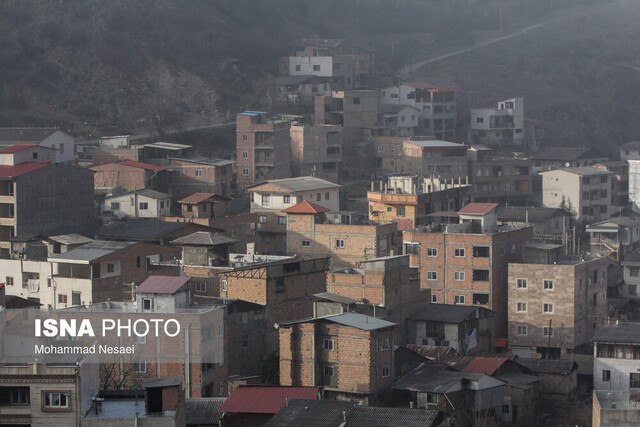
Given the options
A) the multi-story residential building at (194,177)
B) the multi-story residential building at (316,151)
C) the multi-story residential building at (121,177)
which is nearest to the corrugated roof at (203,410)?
the multi-story residential building at (121,177)

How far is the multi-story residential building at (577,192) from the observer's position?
5681cm

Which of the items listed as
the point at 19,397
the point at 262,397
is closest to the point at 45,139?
the point at 262,397

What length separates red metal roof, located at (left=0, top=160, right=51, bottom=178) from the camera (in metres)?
44.3

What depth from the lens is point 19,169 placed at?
45.2 meters

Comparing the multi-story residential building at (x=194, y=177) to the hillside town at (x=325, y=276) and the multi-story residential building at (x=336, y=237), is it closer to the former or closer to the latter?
→ the hillside town at (x=325, y=276)

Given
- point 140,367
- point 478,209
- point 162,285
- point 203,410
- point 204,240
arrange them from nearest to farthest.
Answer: point 203,410 → point 140,367 → point 162,285 → point 204,240 → point 478,209

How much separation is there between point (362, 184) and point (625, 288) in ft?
53.8

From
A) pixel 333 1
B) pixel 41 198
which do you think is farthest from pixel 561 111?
pixel 41 198

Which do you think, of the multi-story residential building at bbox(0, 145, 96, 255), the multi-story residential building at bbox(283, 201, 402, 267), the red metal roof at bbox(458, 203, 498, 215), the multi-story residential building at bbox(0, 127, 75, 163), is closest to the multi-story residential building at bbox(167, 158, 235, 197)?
the multi-story residential building at bbox(0, 127, 75, 163)

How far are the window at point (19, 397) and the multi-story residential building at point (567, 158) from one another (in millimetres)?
45536

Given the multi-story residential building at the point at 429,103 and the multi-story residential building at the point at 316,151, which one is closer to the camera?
Result: the multi-story residential building at the point at 316,151

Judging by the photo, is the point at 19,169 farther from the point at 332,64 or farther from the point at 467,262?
the point at 332,64

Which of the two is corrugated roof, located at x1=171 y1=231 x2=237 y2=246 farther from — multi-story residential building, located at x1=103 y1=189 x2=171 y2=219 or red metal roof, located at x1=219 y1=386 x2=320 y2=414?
multi-story residential building, located at x1=103 y1=189 x2=171 y2=219

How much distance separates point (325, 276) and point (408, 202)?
1234cm
